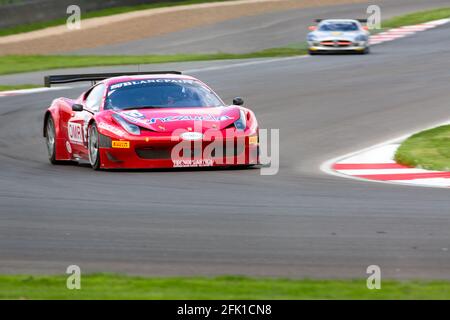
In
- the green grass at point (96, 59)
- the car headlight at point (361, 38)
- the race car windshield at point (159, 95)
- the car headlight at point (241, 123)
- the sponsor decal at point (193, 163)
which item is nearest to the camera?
the sponsor decal at point (193, 163)

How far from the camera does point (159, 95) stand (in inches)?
547

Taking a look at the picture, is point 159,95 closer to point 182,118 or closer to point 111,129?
point 182,118

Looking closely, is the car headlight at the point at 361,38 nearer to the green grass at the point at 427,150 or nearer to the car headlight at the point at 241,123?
the green grass at the point at 427,150

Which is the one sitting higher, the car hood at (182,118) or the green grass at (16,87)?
the green grass at (16,87)

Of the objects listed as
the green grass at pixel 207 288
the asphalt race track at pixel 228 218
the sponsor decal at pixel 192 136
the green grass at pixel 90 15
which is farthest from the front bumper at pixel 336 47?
the green grass at pixel 207 288

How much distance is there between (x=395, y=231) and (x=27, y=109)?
12963 mm

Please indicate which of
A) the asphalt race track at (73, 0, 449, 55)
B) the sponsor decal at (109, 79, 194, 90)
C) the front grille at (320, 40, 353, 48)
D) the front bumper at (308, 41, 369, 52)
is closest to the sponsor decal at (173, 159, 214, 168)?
the sponsor decal at (109, 79, 194, 90)

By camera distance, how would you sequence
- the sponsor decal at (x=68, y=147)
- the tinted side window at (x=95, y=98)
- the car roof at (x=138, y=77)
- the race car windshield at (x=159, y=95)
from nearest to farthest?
1. the race car windshield at (x=159, y=95)
2. the tinted side window at (x=95, y=98)
3. the car roof at (x=138, y=77)
4. the sponsor decal at (x=68, y=147)

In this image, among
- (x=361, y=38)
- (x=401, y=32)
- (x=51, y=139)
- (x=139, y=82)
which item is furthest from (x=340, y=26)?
(x=139, y=82)

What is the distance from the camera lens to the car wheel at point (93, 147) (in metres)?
13.2

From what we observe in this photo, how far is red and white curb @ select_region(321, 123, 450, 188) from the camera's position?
12.1 m

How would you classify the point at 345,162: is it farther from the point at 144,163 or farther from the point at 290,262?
the point at 290,262

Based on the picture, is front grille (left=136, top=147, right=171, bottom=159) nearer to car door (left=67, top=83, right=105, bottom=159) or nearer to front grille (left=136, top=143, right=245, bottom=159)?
front grille (left=136, top=143, right=245, bottom=159)
